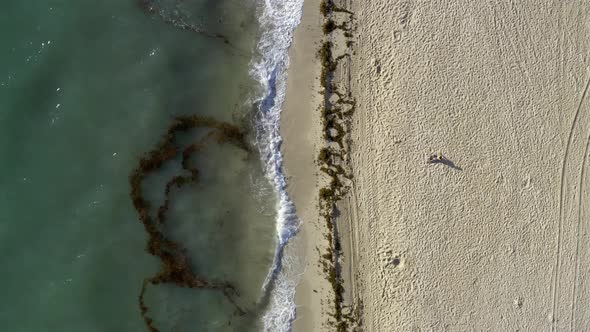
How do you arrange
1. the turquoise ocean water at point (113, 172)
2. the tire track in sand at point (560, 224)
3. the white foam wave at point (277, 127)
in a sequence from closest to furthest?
the turquoise ocean water at point (113, 172) → the white foam wave at point (277, 127) → the tire track in sand at point (560, 224)

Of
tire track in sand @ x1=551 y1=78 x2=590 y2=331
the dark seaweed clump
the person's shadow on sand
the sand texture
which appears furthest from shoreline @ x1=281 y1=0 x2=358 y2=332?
tire track in sand @ x1=551 y1=78 x2=590 y2=331

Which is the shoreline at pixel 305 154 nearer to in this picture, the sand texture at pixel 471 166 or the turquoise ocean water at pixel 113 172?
the turquoise ocean water at pixel 113 172

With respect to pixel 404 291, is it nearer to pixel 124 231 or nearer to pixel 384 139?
pixel 384 139

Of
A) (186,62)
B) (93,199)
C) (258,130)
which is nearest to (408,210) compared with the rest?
(258,130)

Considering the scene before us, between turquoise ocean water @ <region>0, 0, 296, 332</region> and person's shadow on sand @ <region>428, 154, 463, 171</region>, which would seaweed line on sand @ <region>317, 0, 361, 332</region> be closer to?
turquoise ocean water @ <region>0, 0, 296, 332</region>

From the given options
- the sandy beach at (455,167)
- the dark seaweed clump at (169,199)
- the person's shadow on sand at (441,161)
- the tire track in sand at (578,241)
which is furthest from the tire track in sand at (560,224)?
the dark seaweed clump at (169,199)

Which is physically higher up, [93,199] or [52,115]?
[52,115]
